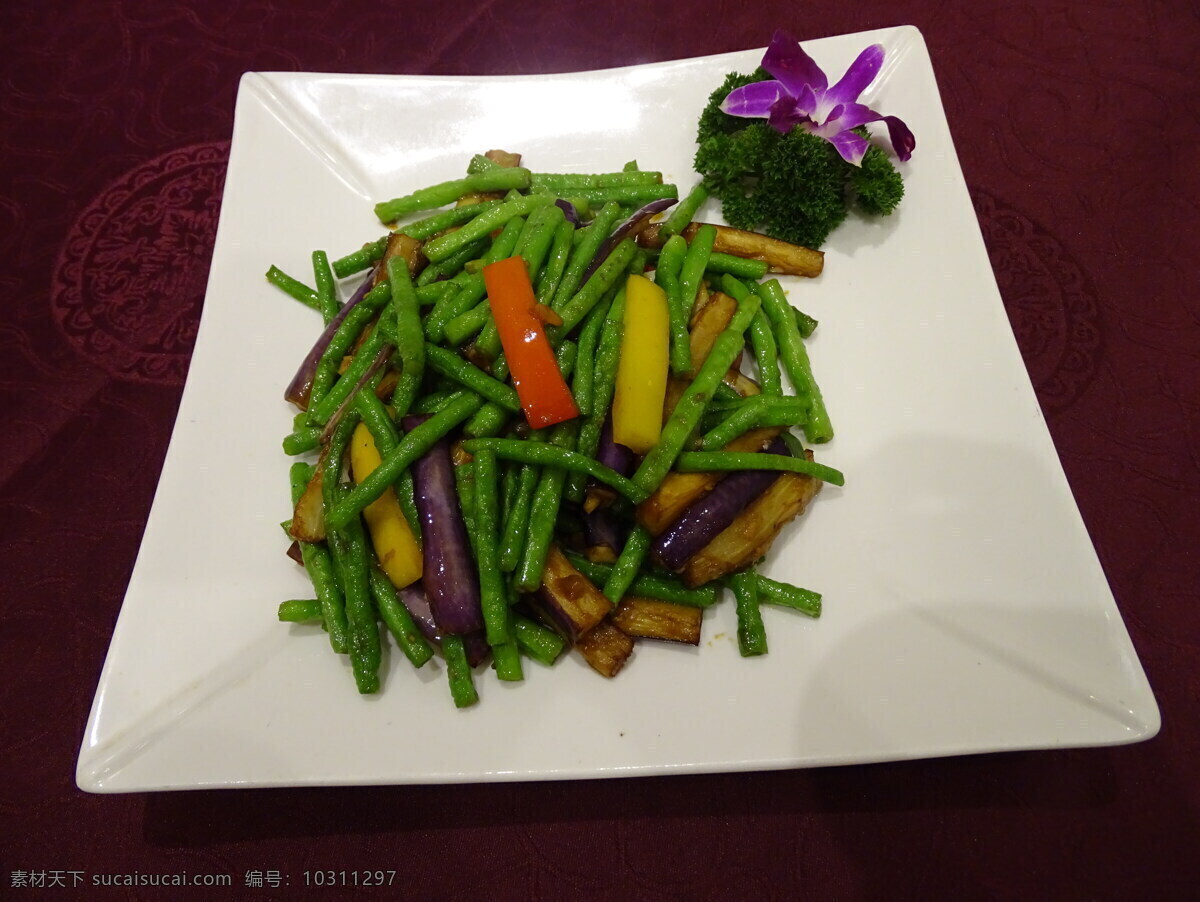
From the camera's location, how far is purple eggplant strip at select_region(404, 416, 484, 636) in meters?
2.00

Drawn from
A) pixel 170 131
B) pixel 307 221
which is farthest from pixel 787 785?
pixel 170 131

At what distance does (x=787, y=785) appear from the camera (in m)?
2.25

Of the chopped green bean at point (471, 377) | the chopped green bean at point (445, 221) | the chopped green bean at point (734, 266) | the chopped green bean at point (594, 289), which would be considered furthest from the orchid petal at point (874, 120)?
the chopped green bean at point (471, 377)

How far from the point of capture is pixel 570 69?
12.0 ft

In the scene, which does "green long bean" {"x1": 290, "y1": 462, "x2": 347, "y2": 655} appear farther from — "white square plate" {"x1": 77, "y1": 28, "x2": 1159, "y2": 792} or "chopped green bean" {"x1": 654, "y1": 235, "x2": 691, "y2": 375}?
"chopped green bean" {"x1": 654, "y1": 235, "x2": 691, "y2": 375}

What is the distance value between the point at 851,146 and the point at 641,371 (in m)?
1.33

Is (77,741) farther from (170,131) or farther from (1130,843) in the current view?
(1130,843)

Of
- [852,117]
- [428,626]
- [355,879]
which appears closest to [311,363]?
[428,626]

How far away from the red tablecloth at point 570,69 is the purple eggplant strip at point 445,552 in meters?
0.70

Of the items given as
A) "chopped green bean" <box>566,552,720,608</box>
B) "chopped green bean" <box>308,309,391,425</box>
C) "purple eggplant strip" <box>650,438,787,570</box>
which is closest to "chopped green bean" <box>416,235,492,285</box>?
"chopped green bean" <box>308,309,391,425</box>

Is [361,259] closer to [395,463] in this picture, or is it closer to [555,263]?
[555,263]

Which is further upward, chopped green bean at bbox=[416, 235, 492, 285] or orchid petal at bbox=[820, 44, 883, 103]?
orchid petal at bbox=[820, 44, 883, 103]

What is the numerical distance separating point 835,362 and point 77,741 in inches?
116

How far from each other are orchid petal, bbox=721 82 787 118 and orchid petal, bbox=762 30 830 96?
0.05 m
